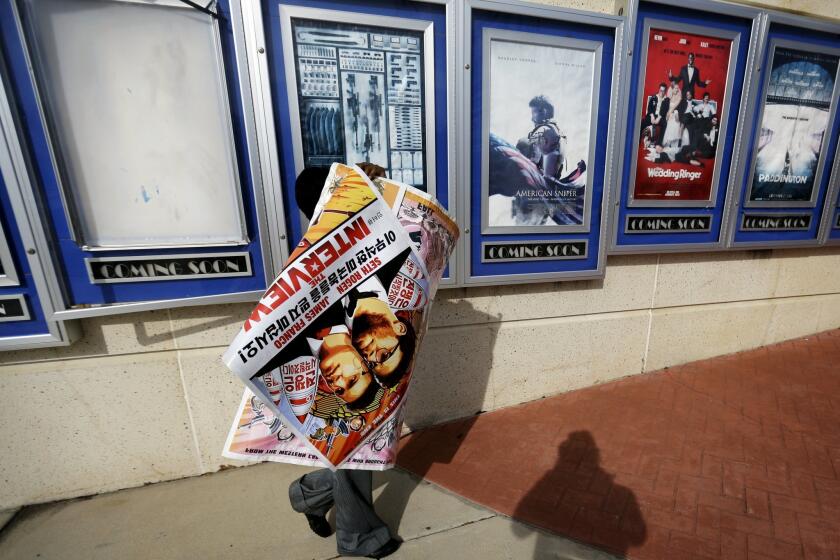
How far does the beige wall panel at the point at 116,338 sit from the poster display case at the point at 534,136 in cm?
217

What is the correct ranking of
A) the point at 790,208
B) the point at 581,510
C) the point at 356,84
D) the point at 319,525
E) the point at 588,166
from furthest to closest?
1. the point at 790,208
2. the point at 588,166
3. the point at 356,84
4. the point at 581,510
5. the point at 319,525

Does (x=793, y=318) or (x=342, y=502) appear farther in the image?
(x=793, y=318)

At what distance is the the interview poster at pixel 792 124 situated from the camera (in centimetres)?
343

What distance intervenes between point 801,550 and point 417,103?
336cm

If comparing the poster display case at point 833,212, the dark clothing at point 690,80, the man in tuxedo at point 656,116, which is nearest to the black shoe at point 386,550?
the man in tuxedo at point 656,116

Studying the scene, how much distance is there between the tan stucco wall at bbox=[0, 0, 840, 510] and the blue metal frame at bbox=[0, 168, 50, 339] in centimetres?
20

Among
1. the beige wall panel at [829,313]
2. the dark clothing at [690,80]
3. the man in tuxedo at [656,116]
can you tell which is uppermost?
the dark clothing at [690,80]

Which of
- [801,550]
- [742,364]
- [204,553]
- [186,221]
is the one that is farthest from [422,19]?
[742,364]

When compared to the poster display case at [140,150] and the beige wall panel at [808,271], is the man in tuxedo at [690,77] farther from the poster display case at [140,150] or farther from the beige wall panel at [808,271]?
the poster display case at [140,150]

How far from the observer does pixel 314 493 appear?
204cm

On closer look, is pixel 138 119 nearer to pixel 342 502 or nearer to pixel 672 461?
pixel 342 502

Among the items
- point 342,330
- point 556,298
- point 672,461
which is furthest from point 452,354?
point 342,330

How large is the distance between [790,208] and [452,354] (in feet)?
12.2

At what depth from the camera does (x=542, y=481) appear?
2.54 metres
